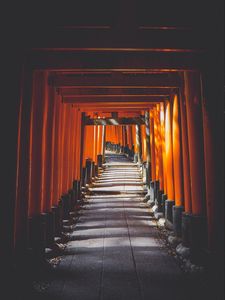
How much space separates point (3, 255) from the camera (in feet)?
12.2

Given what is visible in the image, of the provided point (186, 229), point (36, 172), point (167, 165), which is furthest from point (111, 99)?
point (186, 229)

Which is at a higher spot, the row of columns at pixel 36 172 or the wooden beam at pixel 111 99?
the wooden beam at pixel 111 99

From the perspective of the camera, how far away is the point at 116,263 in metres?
5.54

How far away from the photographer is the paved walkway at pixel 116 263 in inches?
174

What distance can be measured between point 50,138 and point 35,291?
2.97 meters

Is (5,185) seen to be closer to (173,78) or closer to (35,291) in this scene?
(35,291)

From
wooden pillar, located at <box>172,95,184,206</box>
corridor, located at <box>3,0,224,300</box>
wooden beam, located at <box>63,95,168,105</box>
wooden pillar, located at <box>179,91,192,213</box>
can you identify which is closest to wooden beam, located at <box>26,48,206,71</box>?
corridor, located at <box>3,0,224,300</box>

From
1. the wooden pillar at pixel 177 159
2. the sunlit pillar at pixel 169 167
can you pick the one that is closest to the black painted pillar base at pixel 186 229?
the wooden pillar at pixel 177 159

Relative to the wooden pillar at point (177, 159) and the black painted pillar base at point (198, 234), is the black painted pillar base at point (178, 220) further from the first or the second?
the black painted pillar base at point (198, 234)

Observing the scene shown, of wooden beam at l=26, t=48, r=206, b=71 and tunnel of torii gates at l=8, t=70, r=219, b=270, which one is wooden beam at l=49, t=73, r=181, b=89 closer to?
tunnel of torii gates at l=8, t=70, r=219, b=270

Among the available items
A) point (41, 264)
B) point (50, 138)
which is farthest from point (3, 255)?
point (50, 138)

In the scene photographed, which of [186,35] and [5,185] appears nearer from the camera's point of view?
[5,185]

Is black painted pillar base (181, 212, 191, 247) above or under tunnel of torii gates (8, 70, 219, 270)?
under

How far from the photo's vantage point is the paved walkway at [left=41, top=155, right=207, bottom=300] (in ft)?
14.5
